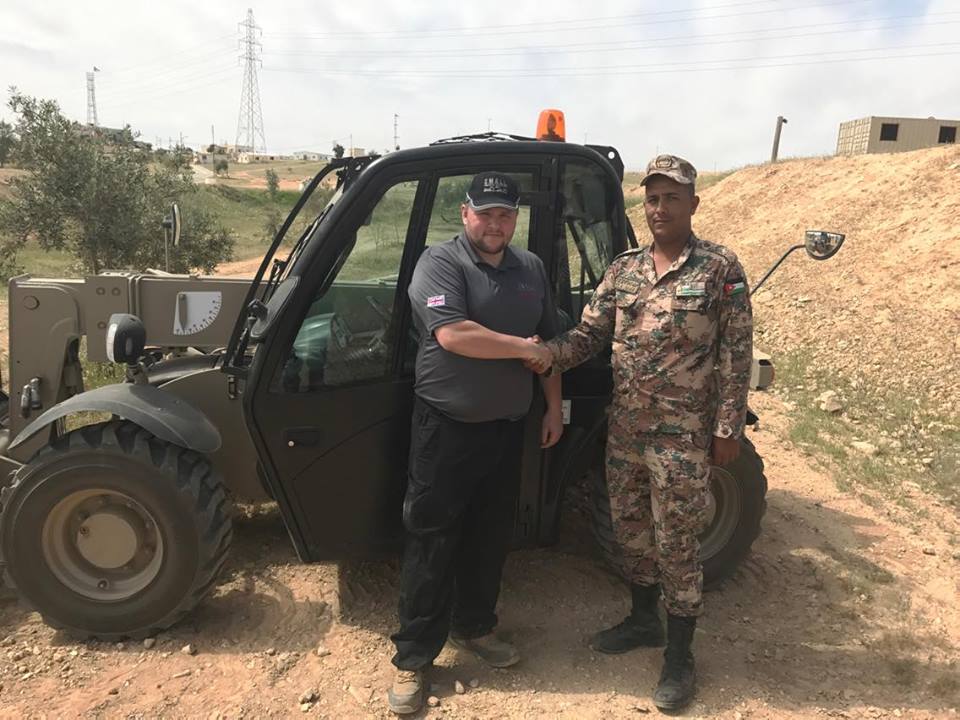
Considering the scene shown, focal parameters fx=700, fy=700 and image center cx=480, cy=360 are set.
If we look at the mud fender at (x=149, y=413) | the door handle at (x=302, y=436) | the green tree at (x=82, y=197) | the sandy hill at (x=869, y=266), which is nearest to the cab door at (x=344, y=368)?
the door handle at (x=302, y=436)

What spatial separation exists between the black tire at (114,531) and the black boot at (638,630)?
70.2 inches

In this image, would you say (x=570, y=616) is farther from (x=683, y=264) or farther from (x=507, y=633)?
(x=683, y=264)

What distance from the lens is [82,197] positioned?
12.8m

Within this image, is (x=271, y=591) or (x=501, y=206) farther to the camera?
(x=271, y=591)

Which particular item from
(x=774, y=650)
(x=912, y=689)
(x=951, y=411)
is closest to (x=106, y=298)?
(x=774, y=650)

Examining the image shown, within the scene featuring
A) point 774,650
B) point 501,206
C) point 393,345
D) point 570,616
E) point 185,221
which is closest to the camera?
point 501,206

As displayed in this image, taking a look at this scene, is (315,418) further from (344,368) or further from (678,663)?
(678,663)

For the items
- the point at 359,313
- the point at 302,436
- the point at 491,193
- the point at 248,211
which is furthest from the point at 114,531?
the point at 248,211

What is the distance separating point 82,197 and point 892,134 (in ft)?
66.8

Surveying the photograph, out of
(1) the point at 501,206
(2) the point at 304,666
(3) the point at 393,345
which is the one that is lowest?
(2) the point at 304,666

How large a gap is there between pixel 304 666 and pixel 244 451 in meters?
1.16

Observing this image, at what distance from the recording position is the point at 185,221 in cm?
1539

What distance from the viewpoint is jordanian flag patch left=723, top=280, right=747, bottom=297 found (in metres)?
2.71

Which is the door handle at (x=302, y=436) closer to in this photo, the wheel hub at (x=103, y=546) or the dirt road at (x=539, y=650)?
the wheel hub at (x=103, y=546)
